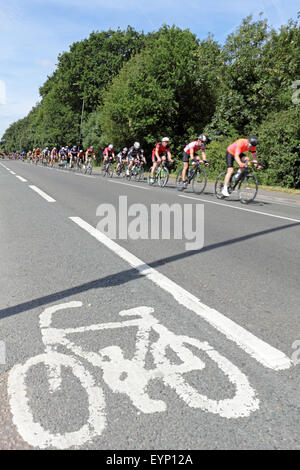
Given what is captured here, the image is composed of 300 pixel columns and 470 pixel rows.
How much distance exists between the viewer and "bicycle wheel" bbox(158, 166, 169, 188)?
1769 centimetres

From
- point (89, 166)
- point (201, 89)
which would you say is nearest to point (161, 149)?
point (89, 166)

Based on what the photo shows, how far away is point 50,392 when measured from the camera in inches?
94.2

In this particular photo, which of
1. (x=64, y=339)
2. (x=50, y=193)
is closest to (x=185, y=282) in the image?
(x=64, y=339)

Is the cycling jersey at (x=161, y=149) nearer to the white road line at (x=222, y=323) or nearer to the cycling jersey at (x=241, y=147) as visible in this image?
the cycling jersey at (x=241, y=147)

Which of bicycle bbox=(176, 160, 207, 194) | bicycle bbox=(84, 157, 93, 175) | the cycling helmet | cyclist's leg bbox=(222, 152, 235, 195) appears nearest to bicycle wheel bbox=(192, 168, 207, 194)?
bicycle bbox=(176, 160, 207, 194)

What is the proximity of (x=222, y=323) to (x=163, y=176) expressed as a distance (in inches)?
584

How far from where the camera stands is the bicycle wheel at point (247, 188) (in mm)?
12227

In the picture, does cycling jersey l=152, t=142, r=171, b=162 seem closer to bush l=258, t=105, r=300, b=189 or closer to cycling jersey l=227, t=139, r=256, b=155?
bush l=258, t=105, r=300, b=189

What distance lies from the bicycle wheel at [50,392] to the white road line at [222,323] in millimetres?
1117

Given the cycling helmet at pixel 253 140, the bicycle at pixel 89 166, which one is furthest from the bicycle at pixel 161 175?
the bicycle at pixel 89 166

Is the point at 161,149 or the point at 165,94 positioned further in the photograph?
the point at 165,94

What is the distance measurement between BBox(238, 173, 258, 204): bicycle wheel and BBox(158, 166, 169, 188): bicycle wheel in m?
5.52

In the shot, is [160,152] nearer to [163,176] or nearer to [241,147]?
[163,176]
